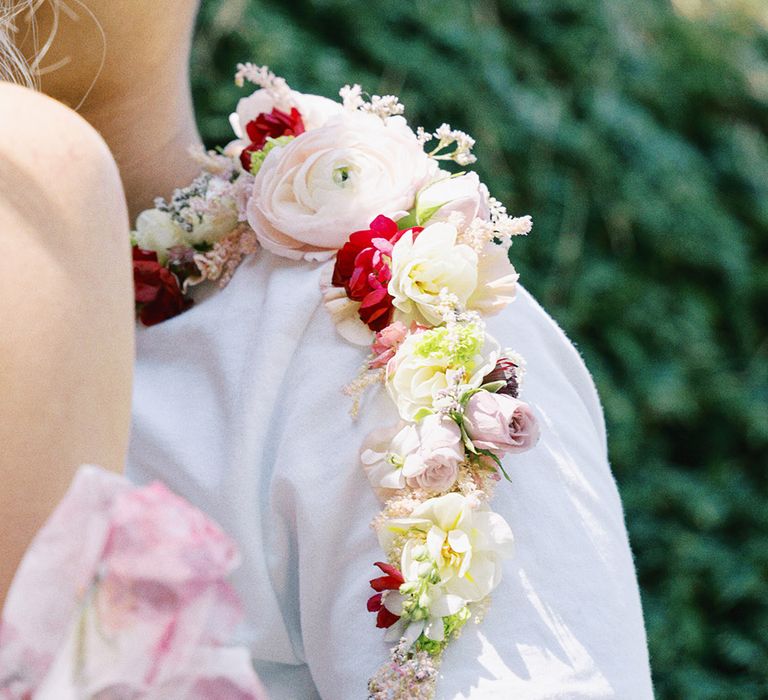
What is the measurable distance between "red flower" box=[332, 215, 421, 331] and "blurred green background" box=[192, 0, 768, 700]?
1.49 m

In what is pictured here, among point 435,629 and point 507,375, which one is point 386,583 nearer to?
point 435,629

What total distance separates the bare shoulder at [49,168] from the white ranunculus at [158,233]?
377 millimetres

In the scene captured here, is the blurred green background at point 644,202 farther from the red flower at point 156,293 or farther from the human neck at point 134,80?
the red flower at point 156,293

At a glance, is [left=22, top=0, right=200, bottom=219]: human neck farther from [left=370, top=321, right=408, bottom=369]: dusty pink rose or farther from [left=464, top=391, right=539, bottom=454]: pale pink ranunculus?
[left=464, top=391, right=539, bottom=454]: pale pink ranunculus

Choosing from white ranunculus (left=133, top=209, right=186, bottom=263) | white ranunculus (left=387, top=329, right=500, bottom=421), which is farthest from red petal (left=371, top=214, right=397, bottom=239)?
white ranunculus (left=133, top=209, right=186, bottom=263)

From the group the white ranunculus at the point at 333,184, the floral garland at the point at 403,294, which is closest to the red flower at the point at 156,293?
the floral garland at the point at 403,294

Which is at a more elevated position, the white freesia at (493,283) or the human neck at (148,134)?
the white freesia at (493,283)

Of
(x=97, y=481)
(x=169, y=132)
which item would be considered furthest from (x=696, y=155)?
(x=97, y=481)

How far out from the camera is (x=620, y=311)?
101 inches

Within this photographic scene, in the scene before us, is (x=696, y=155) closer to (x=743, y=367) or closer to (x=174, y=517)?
(x=743, y=367)

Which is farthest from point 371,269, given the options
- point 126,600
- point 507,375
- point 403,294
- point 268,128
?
point 126,600

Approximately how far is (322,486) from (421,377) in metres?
0.11

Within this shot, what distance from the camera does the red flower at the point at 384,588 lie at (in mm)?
729

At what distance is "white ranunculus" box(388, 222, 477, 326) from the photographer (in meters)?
0.80
